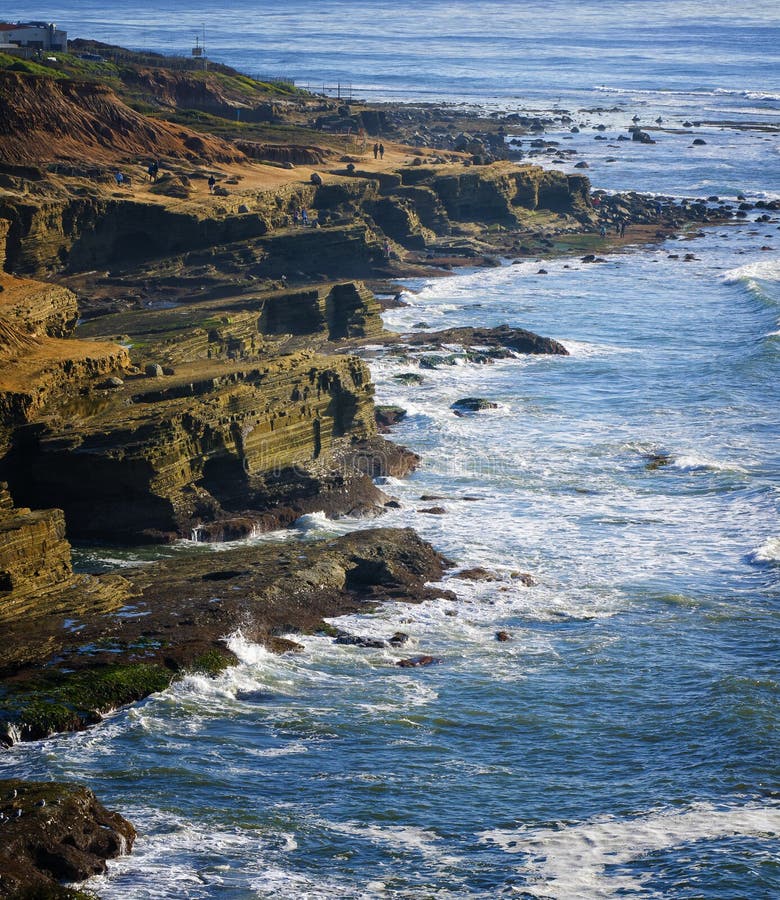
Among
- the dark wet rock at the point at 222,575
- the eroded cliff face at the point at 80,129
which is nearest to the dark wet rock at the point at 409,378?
the dark wet rock at the point at 222,575

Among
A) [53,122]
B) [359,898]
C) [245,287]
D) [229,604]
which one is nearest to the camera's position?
[359,898]

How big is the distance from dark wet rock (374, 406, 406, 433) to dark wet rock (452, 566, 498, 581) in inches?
501

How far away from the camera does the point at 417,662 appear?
96.8ft

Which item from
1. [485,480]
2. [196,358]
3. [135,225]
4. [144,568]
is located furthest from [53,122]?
[144,568]

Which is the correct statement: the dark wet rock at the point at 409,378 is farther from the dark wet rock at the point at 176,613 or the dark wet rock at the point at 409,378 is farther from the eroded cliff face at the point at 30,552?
the eroded cliff face at the point at 30,552

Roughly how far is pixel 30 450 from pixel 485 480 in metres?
14.8

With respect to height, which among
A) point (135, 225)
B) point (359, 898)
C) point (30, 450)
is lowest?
point (359, 898)

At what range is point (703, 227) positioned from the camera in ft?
295

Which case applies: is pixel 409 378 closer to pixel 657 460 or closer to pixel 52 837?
pixel 657 460

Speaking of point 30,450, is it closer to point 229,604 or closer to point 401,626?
point 229,604

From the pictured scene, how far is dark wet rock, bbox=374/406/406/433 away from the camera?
47.6 metres

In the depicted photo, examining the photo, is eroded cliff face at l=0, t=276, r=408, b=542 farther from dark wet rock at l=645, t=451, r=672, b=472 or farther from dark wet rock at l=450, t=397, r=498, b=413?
dark wet rock at l=645, t=451, r=672, b=472

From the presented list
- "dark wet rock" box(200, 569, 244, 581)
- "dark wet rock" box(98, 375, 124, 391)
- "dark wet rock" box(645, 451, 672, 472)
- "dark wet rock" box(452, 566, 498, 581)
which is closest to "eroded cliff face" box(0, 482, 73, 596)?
"dark wet rock" box(200, 569, 244, 581)

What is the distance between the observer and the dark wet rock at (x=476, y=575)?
3462 cm
